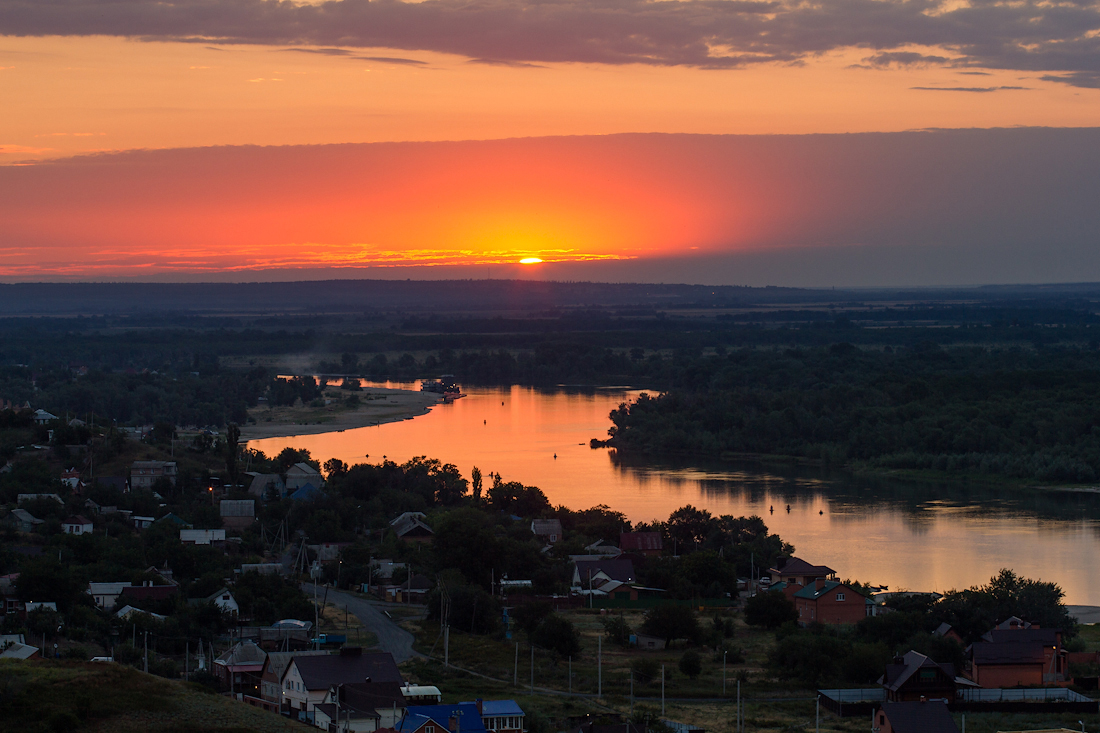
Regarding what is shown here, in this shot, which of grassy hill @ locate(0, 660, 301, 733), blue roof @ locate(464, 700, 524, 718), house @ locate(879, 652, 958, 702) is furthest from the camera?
house @ locate(879, 652, 958, 702)

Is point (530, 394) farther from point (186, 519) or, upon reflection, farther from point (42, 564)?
point (42, 564)

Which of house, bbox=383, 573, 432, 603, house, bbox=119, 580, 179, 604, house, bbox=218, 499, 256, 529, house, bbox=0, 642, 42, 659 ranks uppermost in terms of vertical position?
house, bbox=0, 642, 42, 659

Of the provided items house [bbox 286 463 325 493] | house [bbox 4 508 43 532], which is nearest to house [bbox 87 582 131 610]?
house [bbox 4 508 43 532]

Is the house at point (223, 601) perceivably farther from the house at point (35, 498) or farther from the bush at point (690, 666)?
the house at point (35, 498)

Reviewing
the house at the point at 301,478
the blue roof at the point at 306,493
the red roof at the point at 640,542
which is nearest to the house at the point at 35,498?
the blue roof at the point at 306,493

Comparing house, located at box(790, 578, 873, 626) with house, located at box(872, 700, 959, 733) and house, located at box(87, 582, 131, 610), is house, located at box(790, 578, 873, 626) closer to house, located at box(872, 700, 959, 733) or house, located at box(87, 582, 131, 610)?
house, located at box(872, 700, 959, 733)
